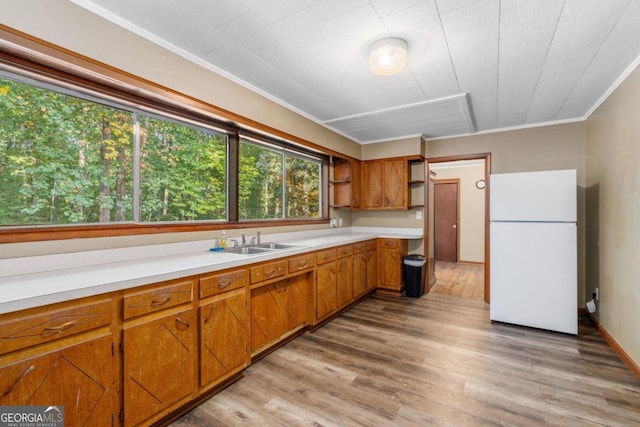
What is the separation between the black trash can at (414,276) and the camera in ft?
14.1

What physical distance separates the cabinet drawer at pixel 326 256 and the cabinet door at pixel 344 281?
0.15 m

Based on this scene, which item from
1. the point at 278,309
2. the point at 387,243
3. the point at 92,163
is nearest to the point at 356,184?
the point at 387,243

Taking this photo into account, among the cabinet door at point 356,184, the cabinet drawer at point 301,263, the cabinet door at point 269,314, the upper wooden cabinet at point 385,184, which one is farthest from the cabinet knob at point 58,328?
the upper wooden cabinet at point 385,184

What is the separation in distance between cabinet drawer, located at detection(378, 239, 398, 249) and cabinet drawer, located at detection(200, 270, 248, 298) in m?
2.74

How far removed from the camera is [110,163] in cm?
209

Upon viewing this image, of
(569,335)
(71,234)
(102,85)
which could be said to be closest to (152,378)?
(71,234)

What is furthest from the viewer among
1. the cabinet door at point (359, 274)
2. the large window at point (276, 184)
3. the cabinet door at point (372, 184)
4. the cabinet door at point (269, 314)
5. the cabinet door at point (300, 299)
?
the cabinet door at point (372, 184)

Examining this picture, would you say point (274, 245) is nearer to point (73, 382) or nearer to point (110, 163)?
point (110, 163)

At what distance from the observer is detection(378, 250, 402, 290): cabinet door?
439cm

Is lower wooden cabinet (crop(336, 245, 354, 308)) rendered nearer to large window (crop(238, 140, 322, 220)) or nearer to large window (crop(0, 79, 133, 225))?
large window (crop(238, 140, 322, 220))

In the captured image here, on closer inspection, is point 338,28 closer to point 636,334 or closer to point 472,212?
point 636,334

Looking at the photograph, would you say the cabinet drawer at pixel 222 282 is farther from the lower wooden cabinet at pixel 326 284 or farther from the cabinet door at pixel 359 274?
the cabinet door at pixel 359 274

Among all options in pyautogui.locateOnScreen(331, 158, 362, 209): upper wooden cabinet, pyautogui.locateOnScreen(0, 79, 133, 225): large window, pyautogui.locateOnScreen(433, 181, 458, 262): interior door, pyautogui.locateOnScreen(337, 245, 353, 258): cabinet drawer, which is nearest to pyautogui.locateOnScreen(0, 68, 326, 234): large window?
pyautogui.locateOnScreen(0, 79, 133, 225): large window

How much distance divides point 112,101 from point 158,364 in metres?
1.80
